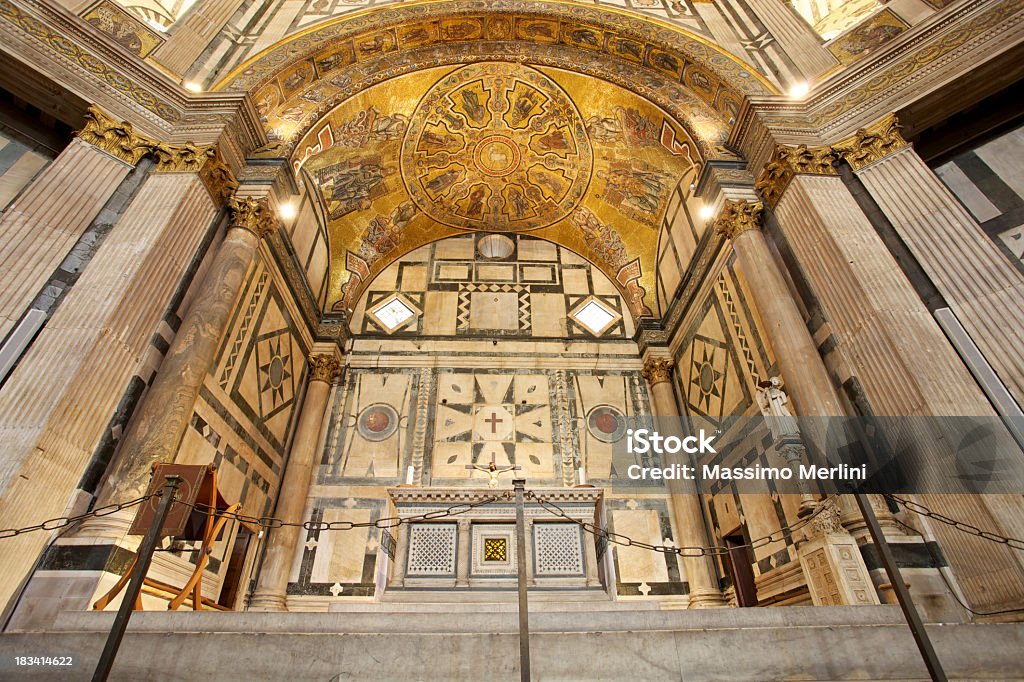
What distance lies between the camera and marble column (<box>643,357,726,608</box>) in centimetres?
862

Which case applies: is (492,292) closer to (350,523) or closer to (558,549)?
(558,549)

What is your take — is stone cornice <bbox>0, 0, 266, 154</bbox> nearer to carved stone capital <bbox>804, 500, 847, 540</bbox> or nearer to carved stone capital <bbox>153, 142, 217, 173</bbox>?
carved stone capital <bbox>153, 142, 217, 173</bbox>

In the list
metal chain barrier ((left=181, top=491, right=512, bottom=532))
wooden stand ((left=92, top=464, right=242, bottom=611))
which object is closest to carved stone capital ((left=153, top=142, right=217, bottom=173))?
wooden stand ((left=92, top=464, right=242, bottom=611))

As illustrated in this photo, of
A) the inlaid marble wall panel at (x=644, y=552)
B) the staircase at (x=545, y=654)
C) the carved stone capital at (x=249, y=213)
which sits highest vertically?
the carved stone capital at (x=249, y=213)

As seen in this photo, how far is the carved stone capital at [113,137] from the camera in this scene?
20.8 feet

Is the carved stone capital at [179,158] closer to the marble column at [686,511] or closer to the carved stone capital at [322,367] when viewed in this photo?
the carved stone capital at [322,367]

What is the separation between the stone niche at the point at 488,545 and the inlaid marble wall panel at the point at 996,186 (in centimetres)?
588

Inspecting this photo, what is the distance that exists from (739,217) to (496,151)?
6203mm

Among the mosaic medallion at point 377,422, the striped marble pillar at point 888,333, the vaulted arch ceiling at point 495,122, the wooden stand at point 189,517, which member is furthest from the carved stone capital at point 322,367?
the striped marble pillar at point 888,333

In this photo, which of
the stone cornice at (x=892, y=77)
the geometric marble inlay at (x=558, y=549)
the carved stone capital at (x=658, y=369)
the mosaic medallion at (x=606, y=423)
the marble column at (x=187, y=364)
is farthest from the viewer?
the carved stone capital at (x=658, y=369)

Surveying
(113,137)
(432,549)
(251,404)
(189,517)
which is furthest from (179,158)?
(432,549)

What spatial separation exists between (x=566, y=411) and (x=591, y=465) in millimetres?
1246

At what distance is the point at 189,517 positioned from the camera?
15.3 ft

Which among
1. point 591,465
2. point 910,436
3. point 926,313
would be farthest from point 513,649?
point 591,465
